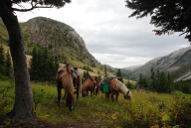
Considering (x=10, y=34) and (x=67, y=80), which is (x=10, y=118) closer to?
(x=10, y=34)

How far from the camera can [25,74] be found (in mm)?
7707

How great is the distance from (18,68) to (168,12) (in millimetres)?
6423

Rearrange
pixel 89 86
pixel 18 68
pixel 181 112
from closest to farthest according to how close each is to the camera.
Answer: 1. pixel 181 112
2. pixel 18 68
3. pixel 89 86

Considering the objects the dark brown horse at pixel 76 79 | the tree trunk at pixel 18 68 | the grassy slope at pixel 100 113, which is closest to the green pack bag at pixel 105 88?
the grassy slope at pixel 100 113

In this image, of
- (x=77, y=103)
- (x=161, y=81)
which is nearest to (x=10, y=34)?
(x=77, y=103)

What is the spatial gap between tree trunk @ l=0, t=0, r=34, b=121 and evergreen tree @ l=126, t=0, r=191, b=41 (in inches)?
226

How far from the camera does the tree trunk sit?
7.38 m

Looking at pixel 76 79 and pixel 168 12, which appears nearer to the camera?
pixel 168 12

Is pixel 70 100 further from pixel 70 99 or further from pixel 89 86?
pixel 89 86

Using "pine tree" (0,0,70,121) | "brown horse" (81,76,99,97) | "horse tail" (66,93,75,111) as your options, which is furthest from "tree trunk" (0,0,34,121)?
"brown horse" (81,76,99,97)

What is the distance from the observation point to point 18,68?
7.61 metres

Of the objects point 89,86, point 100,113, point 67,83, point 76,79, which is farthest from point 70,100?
point 89,86

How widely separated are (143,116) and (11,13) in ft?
17.2

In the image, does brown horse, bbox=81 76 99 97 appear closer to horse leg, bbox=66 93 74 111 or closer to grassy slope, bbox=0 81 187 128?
grassy slope, bbox=0 81 187 128
